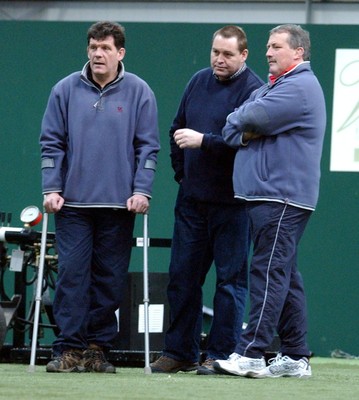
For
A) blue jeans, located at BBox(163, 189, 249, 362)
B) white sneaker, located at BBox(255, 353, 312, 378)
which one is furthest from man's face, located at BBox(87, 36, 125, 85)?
white sneaker, located at BBox(255, 353, 312, 378)

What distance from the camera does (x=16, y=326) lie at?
740 cm

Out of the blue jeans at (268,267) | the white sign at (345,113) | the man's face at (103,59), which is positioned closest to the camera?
the blue jeans at (268,267)

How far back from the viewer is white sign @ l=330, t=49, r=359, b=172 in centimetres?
892

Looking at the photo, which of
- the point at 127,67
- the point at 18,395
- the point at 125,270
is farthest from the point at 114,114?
the point at 127,67

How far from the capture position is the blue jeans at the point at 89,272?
595 cm

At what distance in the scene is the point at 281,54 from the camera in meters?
5.82

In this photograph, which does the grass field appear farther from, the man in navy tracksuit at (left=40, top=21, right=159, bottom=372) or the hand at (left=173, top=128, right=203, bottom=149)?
the hand at (left=173, top=128, right=203, bottom=149)

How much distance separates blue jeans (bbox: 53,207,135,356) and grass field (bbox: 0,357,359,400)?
0.23 m

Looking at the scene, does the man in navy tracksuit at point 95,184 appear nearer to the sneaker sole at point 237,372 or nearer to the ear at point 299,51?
the sneaker sole at point 237,372

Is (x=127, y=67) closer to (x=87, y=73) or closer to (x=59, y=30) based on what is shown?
(x=59, y=30)

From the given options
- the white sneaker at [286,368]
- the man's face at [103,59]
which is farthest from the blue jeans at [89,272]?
the white sneaker at [286,368]

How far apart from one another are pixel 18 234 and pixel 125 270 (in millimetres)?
1418

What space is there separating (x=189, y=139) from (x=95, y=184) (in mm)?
472

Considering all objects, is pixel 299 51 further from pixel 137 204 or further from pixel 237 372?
pixel 237 372
